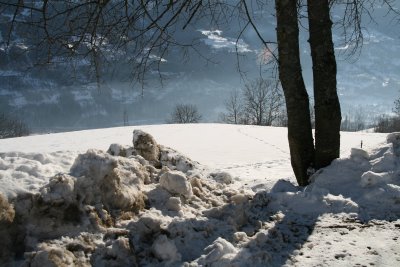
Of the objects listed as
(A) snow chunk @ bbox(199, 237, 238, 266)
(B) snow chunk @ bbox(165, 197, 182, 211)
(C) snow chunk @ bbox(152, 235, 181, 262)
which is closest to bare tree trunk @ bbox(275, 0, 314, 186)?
(B) snow chunk @ bbox(165, 197, 182, 211)

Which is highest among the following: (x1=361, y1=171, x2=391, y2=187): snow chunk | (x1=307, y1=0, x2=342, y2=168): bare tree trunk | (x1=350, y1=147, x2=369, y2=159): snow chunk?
(x1=307, y1=0, x2=342, y2=168): bare tree trunk

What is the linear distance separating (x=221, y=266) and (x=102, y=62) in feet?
13.3

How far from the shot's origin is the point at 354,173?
4.95 m

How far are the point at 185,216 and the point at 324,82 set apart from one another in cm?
255

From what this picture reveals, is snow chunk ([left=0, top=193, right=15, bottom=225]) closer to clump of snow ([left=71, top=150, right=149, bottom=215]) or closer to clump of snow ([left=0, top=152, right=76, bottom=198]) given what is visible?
clump of snow ([left=0, top=152, right=76, bottom=198])

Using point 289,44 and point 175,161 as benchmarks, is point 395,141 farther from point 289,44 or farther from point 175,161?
point 175,161

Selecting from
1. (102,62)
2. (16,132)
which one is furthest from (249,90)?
(102,62)

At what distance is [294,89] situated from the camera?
5.48 metres

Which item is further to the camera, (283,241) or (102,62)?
(102,62)

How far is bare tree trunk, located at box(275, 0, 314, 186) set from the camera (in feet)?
17.7

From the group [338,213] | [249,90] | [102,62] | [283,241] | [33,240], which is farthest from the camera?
[249,90]

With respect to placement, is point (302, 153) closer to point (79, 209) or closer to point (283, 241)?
point (283, 241)

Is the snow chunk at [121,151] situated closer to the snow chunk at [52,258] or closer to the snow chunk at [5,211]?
the snow chunk at [5,211]

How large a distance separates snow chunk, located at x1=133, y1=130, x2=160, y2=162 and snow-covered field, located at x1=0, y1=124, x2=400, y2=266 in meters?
0.43
